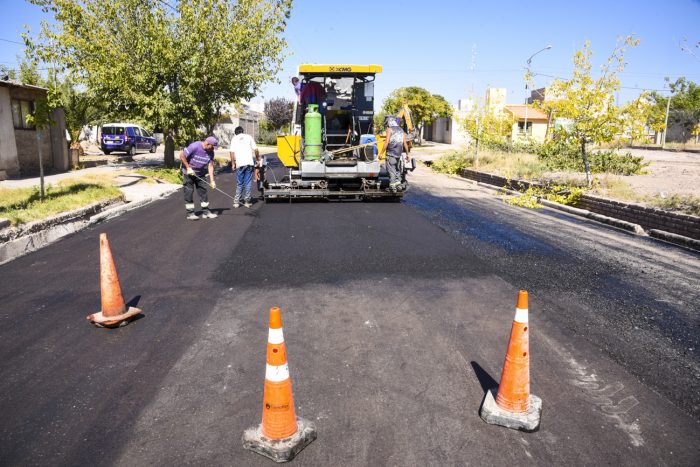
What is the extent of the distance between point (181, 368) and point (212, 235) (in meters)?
→ 5.05

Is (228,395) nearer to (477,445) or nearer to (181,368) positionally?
(181,368)

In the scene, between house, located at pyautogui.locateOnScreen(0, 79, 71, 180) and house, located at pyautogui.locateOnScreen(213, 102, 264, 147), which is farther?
house, located at pyautogui.locateOnScreen(213, 102, 264, 147)

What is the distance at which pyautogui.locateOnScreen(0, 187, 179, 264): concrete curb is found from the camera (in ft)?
25.6

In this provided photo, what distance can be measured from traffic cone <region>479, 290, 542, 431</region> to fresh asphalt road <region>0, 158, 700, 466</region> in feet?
0.32

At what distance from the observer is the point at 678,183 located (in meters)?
14.9

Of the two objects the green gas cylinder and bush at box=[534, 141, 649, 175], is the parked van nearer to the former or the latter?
the green gas cylinder

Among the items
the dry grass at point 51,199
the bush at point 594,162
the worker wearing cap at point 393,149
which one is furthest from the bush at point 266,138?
the worker wearing cap at point 393,149

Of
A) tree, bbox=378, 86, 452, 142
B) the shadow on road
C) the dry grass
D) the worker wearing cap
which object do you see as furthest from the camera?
tree, bbox=378, 86, 452, 142

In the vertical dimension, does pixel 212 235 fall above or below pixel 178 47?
below

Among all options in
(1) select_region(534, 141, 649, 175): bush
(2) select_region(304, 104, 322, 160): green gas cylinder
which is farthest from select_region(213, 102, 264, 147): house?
(2) select_region(304, 104, 322, 160): green gas cylinder

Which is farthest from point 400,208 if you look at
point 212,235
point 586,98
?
point 586,98

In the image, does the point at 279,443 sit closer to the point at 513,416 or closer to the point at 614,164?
the point at 513,416

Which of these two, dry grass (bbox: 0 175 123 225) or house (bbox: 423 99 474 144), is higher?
house (bbox: 423 99 474 144)

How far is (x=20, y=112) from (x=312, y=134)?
13091mm
